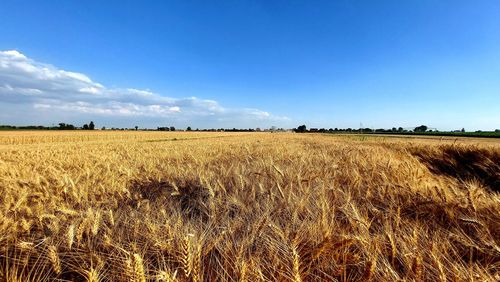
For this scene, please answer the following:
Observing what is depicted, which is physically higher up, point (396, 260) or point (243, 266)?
point (243, 266)

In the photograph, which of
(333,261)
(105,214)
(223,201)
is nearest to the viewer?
(333,261)

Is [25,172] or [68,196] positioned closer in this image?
[68,196]

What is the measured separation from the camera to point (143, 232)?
1.66 m

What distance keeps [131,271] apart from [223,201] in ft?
4.80

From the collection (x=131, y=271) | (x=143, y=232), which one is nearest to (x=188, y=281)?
(x=131, y=271)

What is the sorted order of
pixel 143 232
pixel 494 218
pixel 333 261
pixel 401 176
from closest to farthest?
pixel 333 261 < pixel 143 232 < pixel 494 218 < pixel 401 176

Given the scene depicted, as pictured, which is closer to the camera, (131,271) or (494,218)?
(131,271)

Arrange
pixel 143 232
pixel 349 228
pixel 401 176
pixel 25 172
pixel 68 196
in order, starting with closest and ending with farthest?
pixel 143 232, pixel 349 228, pixel 68 196, pixel 401 176, pixel 25 172

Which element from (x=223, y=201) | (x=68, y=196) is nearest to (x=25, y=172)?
(x=68, y=196)

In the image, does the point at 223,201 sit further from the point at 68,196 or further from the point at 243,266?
the point at 68,196

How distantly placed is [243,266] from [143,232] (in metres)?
0.84

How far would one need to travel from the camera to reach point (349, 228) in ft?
5.97

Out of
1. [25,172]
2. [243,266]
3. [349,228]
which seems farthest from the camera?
[25,172]

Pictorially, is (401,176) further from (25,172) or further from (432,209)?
(25,172)
